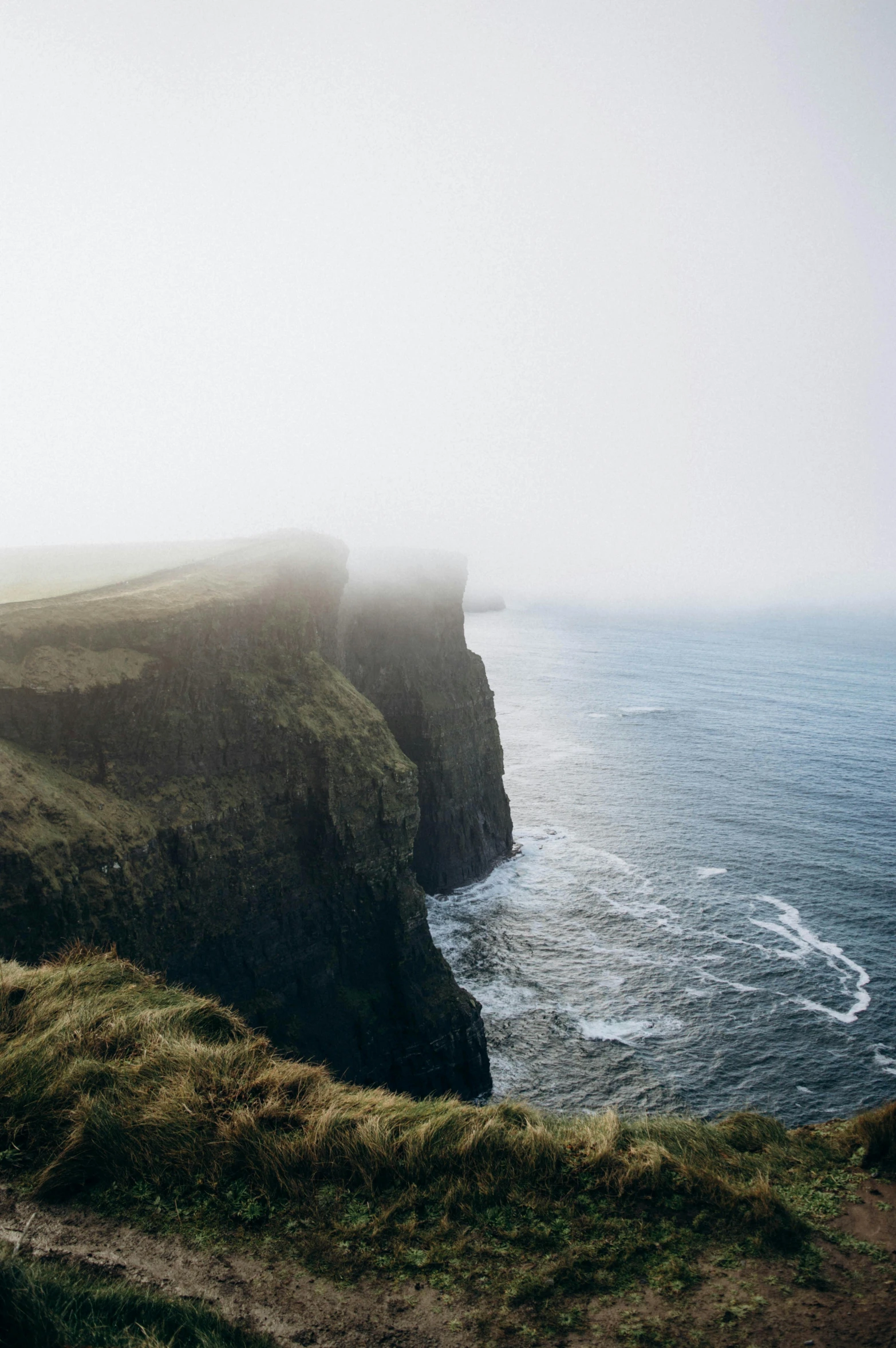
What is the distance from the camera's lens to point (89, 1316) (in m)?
7.04

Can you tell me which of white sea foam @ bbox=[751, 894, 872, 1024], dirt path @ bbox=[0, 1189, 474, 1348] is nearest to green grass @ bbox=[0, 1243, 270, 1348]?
dirt path @ bbox=[0, 1189, 474, 1348]

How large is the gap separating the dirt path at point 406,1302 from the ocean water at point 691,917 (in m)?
24.7

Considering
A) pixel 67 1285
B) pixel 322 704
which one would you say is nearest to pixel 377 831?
pixel 322 704

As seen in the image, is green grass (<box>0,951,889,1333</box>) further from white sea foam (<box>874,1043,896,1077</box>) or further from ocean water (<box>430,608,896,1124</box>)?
white sea foam (<box>874,1043,896,1077</box>)

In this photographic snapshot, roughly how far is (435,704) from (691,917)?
2212 cm

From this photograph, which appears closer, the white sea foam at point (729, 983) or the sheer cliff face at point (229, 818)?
the sheer cliff face at point (229, 818)

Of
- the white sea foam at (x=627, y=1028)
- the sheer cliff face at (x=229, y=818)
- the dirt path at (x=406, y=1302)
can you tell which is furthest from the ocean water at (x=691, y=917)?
the dirt path at (x=406, y=1302)

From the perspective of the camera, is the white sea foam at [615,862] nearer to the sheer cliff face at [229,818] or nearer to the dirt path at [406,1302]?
the sheer cliff face at [229,818]

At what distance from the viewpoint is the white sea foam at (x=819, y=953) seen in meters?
37.8

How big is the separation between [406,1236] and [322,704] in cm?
2570

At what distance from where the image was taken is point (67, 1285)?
7395 mm

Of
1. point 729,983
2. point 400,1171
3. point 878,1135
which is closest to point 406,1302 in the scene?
point 400,1171

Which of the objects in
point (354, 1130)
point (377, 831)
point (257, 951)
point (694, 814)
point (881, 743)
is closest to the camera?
point (354, 1130)

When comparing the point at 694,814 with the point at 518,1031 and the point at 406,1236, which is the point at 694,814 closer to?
the point at 518,1031
